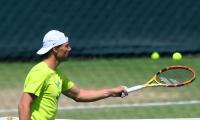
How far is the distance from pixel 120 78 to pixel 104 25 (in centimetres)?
147

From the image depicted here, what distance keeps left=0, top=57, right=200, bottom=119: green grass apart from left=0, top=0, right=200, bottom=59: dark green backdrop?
0.22m

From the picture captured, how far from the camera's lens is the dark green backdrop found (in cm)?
1197

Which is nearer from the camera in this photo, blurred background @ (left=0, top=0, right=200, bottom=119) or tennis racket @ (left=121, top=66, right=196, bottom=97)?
tennis racket @ (left=121, top=66, right=196, bottom=97)

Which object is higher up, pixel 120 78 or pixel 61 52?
pixel 120 78

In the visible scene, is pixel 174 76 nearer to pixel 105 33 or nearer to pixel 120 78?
pixel 120 78

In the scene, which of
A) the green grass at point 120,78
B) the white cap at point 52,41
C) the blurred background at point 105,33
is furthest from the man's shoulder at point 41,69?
the blurred background at point 105,33

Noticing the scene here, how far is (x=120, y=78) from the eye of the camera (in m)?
11.0

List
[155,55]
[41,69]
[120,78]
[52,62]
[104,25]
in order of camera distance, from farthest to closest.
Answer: [104,25] < [155,55] < [120,78] < [52,62] < [41,69]

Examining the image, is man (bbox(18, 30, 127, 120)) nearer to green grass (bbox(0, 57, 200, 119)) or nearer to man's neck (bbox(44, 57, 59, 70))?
man's neck (bbox(44, 57, 59, 70))

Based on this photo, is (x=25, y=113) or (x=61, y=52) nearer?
(x=25, y=113)

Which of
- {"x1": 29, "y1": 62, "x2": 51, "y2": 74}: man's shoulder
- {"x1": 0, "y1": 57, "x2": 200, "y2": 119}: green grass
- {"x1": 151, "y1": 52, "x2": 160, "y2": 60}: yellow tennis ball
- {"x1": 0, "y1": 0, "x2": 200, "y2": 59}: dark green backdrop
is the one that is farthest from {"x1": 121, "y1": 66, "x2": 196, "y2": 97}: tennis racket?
{"x1": 0, "y1": 0, "x2": 200, "y2": 59}: dark green backdrop

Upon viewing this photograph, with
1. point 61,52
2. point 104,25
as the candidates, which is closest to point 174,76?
point 61,52

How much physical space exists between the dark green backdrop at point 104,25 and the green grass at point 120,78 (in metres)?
0.22

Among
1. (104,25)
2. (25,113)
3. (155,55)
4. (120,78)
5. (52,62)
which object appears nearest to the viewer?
(25,113)
